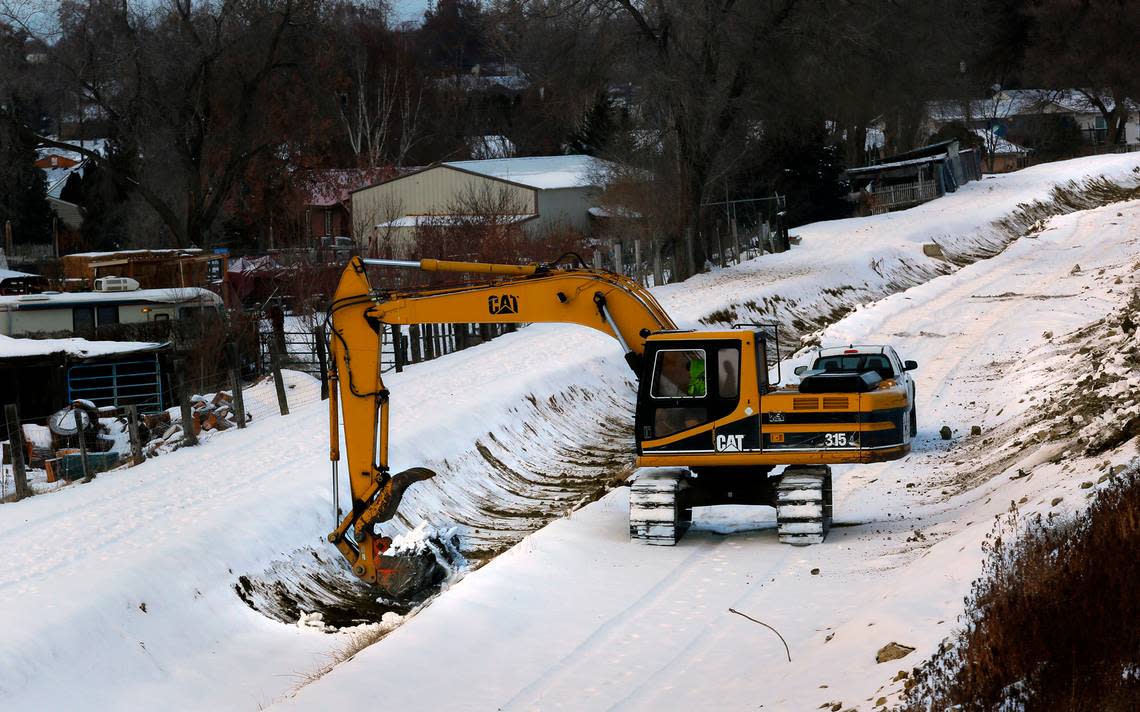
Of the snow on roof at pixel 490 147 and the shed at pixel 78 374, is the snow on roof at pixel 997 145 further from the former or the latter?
the shed at pixel 78 374

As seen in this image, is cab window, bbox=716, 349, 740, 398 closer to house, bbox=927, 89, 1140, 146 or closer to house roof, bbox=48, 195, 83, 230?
house roof, bbox=48, 195, 83, 230

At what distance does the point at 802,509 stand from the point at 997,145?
90669mm

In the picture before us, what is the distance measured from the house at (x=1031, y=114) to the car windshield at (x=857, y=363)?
234 feet

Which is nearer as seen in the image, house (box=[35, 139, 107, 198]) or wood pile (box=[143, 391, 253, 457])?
wood pile (box=[143, 391, 253, 457])

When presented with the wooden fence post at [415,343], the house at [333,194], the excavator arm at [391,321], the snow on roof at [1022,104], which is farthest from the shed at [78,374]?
the snow on roof at [1022,104]

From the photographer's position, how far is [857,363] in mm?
23297

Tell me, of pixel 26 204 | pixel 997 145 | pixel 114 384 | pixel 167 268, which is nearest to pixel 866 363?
pixel 114 384

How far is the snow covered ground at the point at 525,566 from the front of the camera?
12.6 meters

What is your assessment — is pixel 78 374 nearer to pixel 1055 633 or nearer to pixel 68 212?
pixel 1055 633

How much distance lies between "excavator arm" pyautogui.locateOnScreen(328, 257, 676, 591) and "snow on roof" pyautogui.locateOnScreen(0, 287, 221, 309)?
2880 cm

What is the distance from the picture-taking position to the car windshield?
23.0m

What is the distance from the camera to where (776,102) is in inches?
1763

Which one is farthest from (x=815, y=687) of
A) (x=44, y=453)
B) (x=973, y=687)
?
(x=44, y=453)

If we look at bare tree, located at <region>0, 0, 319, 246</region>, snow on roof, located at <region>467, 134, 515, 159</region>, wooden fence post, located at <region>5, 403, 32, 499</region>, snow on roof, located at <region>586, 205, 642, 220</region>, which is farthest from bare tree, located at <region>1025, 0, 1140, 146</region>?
wooden fence post, located at <region>5, 403, 32, 499</region>
